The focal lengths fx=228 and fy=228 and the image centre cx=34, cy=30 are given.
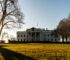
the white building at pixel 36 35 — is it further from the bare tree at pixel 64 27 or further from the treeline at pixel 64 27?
the bare tree at pixel 64 27

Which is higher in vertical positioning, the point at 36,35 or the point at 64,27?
the point at 64,27

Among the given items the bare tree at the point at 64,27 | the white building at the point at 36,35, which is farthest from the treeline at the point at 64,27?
the white building at the point at 36,35

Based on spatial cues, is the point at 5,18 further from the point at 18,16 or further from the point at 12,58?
the point at 12,58

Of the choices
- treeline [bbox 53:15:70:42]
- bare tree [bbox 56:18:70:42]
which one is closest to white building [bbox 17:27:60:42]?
treeline [bbox 53:15:70:42]

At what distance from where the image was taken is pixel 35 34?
131625mm

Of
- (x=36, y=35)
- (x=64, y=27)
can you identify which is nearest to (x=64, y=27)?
(x=64, y=27)

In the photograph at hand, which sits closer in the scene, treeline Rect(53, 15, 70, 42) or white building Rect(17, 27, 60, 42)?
treeline Rect(53, 15, 70, 42)

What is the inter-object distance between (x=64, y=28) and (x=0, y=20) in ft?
165

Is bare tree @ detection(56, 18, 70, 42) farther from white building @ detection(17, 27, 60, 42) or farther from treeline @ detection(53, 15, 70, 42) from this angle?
white building @ detection(17, 27, 60, 42)

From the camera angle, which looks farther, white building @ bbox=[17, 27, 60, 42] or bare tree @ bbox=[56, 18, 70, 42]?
white building @ bbox=[17, 27, 60, 42]

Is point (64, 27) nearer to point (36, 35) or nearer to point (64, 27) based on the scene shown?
point (64, 27)

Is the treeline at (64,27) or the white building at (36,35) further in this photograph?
the white building at (36,35)

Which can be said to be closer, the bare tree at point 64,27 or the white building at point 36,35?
the bare tree at point 64,27

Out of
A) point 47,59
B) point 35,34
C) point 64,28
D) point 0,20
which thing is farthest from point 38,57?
point 35,34
